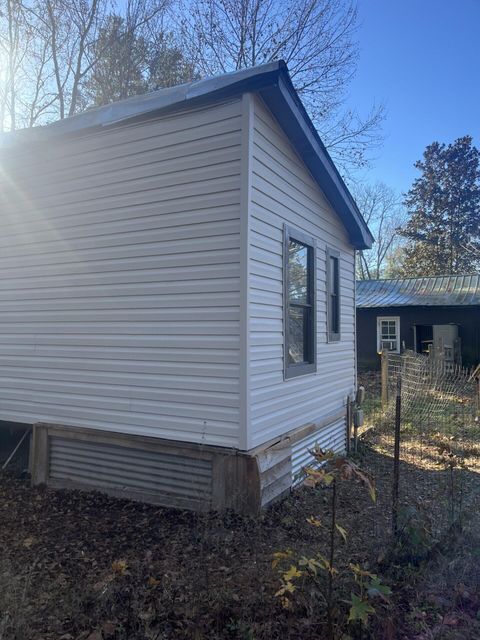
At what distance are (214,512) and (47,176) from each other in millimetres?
4293

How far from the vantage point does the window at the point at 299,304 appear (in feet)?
16.7

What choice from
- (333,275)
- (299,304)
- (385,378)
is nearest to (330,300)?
(333,275)

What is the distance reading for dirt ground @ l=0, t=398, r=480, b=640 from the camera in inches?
100

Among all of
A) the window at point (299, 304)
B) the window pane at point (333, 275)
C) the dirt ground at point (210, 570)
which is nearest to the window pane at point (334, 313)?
the window pane at point (333, 275)

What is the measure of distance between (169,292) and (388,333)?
51.1ft

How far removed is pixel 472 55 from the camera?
22.2 feet

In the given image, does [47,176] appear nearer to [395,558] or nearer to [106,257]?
[106,257]

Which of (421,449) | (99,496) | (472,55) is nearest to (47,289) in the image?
(99,496)

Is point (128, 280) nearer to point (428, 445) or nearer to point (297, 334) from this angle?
point (297, 334)

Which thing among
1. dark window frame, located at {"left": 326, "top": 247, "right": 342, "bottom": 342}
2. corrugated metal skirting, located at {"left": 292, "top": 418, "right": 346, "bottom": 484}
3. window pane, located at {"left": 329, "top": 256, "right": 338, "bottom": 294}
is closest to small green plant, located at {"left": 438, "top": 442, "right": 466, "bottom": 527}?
corrugated metal skirting, located at {"left": 292, "top": 418, "right": 346, "bottom": 484}

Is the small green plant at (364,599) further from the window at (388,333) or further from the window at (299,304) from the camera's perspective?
the window at (388,333)

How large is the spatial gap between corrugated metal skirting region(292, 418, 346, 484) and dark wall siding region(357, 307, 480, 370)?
→ 11.8 metres

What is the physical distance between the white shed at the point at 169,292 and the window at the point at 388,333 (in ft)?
43.6

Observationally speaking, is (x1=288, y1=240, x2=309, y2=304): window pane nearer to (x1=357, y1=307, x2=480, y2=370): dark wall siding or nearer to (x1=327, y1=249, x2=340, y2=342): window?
(x1=327, y1=249, x2=340, y2=342): window
